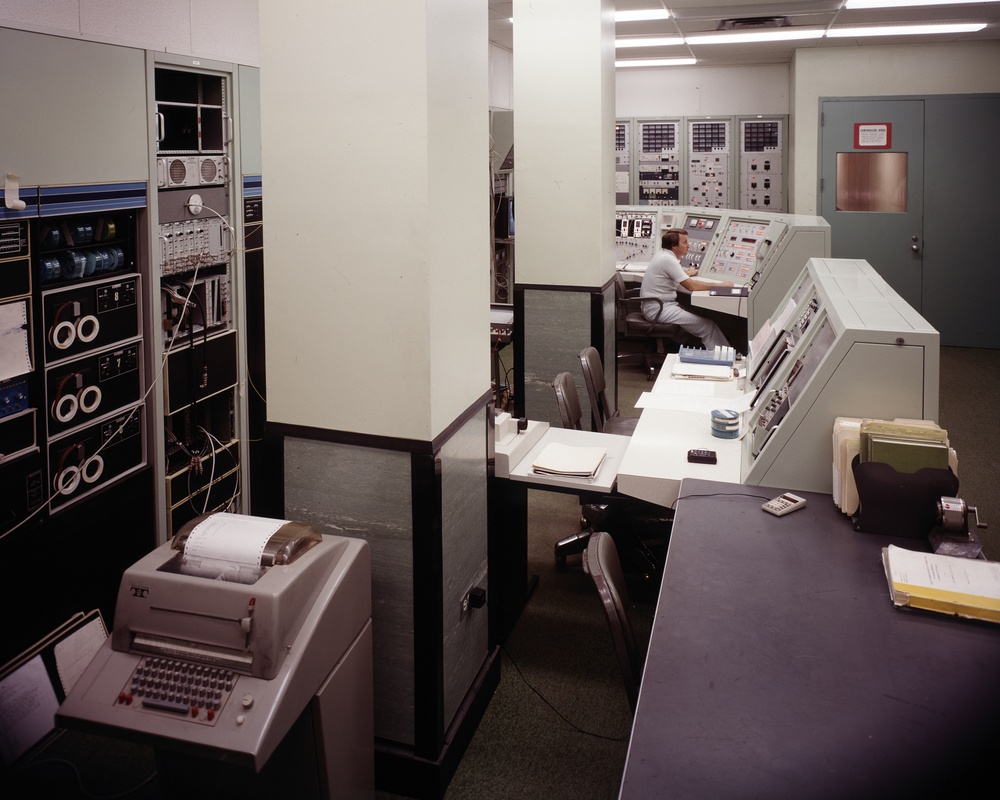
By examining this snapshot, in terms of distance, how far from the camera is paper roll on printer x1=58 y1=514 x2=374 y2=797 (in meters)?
1.71

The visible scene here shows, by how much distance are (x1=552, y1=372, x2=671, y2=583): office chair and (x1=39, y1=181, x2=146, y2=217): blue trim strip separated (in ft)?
5.46

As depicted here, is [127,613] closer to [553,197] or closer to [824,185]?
[553,197]

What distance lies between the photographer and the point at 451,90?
2.24 m

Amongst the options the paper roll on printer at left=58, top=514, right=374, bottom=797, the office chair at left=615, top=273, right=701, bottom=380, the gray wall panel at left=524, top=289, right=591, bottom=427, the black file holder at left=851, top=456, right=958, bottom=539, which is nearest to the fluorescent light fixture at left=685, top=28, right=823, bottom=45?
the office chair at left=615, top=273, right=701, bottom=380

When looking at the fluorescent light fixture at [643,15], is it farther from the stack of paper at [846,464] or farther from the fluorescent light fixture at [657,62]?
the stack of paper at [846,464]

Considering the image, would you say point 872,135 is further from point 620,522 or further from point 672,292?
point 620,522

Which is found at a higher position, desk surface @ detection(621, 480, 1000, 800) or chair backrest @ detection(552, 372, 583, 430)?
chair backrest @ detection(552, 372, 583, 430)

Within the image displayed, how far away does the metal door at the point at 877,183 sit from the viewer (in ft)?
25.1

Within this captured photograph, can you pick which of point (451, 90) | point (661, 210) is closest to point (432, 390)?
point (451, 90)

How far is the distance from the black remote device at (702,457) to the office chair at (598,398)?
2.95ft

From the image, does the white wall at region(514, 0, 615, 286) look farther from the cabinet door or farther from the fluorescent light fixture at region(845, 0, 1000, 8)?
the cabinet door

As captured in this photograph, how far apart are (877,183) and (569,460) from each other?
6253 mm

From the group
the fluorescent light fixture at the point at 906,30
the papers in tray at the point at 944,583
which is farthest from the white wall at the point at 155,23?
the fluorescent light fixture at the point at 906,30

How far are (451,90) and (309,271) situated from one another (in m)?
0.61
